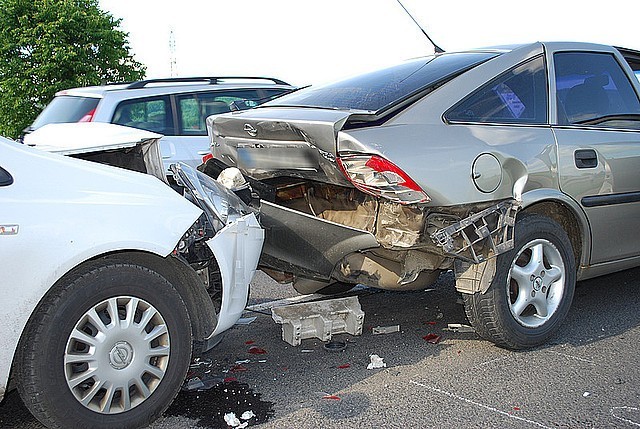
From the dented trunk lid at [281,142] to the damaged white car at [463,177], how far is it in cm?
1

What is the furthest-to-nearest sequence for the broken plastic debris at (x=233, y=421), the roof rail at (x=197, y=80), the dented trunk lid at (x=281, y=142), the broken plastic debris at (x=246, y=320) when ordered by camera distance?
1. the roof rail at (x=197, y=80)
2. the broken plastic debris at (x=246, y=320)
3. the dented trunk lid at (x=281, y=142)
4. the broken plastic debris at (x=233, y=421)

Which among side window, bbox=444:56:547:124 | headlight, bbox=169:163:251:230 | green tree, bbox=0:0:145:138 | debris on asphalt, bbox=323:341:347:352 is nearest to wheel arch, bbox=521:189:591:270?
side window, bbox=444:56:547:124

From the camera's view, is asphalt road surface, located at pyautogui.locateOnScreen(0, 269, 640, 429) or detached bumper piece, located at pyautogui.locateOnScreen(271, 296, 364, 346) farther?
detached bumper piece, located at pyautogui.locateOnScreen(271, 296, 364, 346)

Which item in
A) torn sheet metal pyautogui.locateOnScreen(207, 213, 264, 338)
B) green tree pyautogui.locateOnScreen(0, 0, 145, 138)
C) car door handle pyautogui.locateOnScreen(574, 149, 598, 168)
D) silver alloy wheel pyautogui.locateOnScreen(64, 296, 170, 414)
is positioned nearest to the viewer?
silver alloy wheel pyautogui.locateOnScreen(64, 296, 170, 414)

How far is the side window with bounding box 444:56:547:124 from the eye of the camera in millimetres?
4238

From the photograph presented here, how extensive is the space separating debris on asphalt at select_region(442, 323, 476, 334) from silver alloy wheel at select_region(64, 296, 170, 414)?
7.22 ft

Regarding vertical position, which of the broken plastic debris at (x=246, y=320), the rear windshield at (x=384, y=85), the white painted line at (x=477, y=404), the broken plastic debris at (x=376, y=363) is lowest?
the broken plastic debris at (x=246, y=320)

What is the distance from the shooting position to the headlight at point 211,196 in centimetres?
375

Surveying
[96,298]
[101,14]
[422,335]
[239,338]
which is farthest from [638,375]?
[101,14]

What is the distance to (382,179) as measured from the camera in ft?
12.4

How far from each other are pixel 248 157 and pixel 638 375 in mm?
2567

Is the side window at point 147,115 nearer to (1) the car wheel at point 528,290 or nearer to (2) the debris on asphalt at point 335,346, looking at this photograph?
(2) the debris on asphalt at point 335,346

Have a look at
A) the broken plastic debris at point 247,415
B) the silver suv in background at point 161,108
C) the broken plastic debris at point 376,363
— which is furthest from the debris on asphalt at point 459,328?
the silver suv in background at point 161,108

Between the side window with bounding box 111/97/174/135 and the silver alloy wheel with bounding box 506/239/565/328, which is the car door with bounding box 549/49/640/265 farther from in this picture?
the side window with bounding box 111/97/174/135
